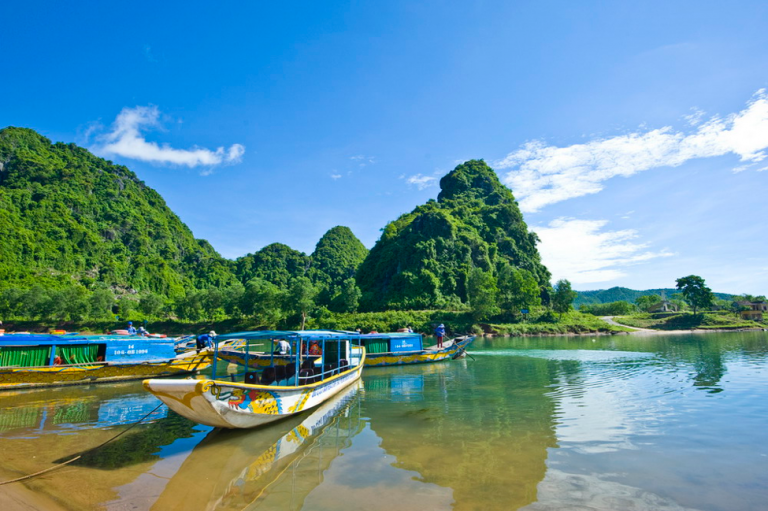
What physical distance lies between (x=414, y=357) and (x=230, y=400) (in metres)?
19.5

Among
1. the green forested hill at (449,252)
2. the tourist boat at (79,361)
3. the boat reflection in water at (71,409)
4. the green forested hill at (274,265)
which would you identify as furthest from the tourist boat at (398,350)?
the green forested hill at (274,265)

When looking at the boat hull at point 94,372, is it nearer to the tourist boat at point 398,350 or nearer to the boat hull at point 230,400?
the tourist boat at point 398,350

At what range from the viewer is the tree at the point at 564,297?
75.9 meters

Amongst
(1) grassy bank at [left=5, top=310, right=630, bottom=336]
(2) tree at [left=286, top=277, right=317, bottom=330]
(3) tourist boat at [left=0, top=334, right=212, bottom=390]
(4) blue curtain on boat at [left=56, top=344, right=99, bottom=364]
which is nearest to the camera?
(3) tourist boat at [left=0, top=334, right=212, bottom=390]

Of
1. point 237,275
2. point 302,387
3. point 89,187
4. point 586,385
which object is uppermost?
point 89,187

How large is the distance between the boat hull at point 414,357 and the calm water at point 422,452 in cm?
991

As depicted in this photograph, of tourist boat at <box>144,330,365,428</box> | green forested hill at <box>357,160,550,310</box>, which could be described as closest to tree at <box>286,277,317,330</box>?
green forested hill at <box>357,160,550,310</box>

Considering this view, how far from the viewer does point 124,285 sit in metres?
104

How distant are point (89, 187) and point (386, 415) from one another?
516 ft

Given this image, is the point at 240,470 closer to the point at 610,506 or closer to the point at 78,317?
the point at 610,506


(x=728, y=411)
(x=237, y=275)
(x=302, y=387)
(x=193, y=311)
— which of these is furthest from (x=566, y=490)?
(x=237, y=275)

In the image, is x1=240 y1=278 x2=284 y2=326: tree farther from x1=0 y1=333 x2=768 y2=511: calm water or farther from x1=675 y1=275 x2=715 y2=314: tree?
x1=675 y1=275 x2=715 y2=314: tree

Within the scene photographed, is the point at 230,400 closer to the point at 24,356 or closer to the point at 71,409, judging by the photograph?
the point at 71,409

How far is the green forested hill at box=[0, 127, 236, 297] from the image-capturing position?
302ft
